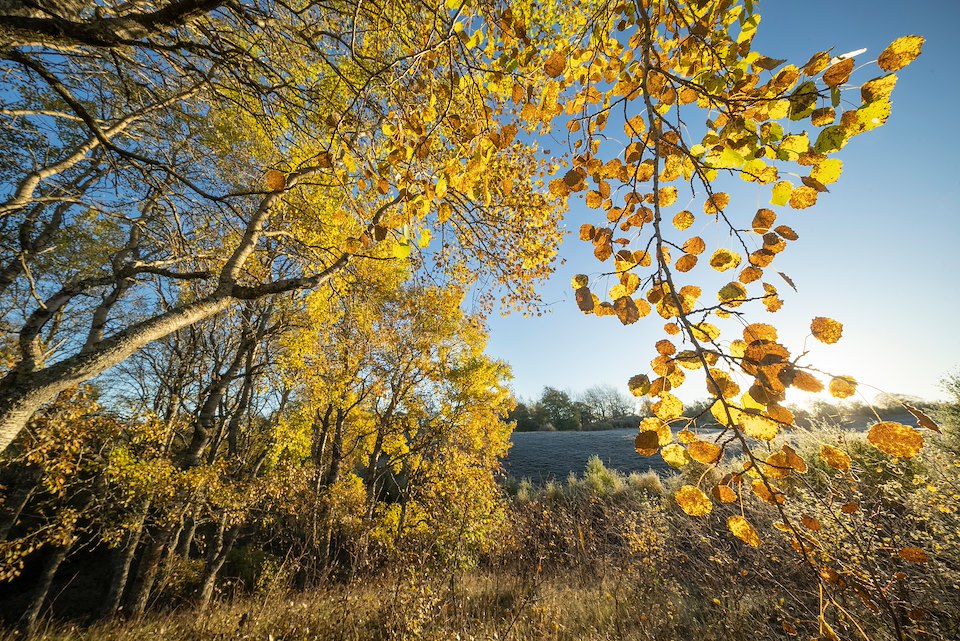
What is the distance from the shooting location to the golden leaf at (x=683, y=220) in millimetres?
1392

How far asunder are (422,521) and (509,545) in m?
2.42

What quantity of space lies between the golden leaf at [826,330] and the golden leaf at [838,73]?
0.67 m

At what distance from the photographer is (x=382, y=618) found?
15.3 feet

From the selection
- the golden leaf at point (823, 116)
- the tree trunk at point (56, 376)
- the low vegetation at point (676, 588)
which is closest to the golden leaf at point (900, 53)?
the golden leaf at point (823, 116)

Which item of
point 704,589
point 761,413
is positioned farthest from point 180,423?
point 704,589

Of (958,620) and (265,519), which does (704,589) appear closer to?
(958,620)

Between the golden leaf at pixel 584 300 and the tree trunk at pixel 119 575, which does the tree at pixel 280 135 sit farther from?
the tree trunk at pixel 119 575

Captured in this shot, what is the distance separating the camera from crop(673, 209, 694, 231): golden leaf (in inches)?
54.8

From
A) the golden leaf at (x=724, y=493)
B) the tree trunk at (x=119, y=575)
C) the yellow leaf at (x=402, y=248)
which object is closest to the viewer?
the golden leaf at (x=724, y=493)

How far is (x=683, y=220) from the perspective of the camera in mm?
1419

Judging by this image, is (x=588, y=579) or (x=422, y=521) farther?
(x=422, y=521)

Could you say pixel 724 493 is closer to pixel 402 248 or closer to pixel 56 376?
pixel 402 248

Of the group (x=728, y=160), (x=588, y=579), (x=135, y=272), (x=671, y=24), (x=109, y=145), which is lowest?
(x=588, y=579)

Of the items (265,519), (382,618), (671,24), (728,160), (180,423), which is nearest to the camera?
(728,160)
